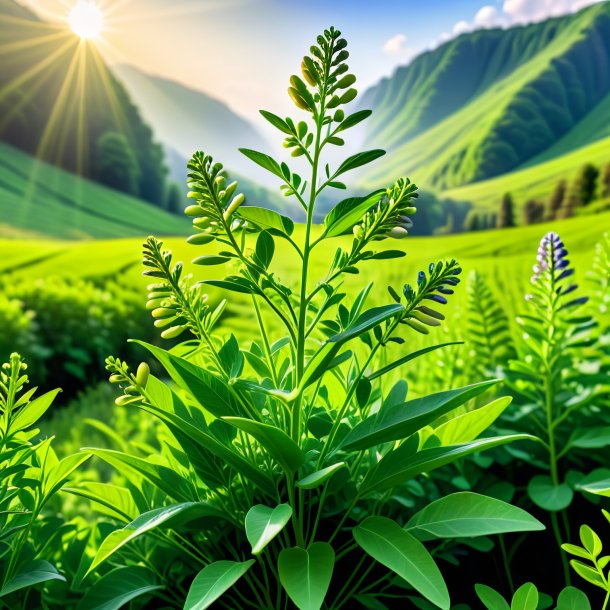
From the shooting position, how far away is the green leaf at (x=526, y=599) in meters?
0.54

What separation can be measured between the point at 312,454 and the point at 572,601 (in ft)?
0.92

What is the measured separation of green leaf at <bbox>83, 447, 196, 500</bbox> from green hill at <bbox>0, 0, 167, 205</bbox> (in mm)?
3244

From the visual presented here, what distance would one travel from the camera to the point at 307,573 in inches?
18.2

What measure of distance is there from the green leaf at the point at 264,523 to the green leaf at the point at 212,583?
5cm

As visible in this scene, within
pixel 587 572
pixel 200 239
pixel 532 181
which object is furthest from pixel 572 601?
pixel 532 181

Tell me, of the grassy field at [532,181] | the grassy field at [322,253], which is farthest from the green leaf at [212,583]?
the grassy field at [532,181]

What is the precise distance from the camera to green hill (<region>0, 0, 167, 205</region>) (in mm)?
3375

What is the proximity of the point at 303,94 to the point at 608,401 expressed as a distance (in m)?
0.64

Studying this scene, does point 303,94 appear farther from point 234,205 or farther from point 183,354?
point 183,354

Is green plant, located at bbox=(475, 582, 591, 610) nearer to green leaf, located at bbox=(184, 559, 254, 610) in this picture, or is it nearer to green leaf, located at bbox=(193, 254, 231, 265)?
green leaf, located at bbox=(184, 559, 254, 610)

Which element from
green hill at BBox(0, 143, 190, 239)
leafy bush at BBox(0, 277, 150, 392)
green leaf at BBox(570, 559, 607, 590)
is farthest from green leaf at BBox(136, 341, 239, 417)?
green hill at BBox(0, 143, 190, 239)

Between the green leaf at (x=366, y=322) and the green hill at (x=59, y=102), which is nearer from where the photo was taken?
the green leaf at (x=366, y=322)

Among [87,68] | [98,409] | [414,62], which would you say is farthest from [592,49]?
[98,409]

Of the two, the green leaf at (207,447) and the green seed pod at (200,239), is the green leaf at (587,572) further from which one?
the green seed pod at (200,239)
